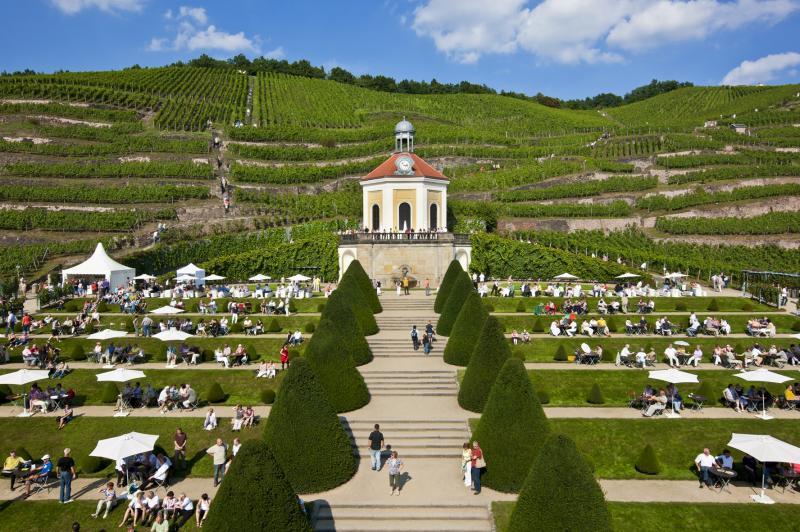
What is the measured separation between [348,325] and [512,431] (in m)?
12.3

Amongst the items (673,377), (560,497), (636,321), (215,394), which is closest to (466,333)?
(673,377)

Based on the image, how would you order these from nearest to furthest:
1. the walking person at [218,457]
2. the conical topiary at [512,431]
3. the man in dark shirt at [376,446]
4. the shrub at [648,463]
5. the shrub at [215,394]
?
the conical topiary at [512,431], the walking person at [218,457], the man in dark shirt at [376,446], the shrub at [648,463], the shrub at [215,394]

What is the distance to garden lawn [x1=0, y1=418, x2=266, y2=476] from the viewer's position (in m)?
20.8

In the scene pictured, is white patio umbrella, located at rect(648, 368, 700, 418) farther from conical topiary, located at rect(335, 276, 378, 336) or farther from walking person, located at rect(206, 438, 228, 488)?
walking person, located at rect(206, 438, 228, 488)

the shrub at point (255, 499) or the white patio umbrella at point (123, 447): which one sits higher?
the shrub at point (255, 499)

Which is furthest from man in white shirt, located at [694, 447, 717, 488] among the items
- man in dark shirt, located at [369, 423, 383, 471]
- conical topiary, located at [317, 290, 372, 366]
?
conical topiary, located at [317, 290, 372, 366]

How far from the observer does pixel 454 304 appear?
3362cm

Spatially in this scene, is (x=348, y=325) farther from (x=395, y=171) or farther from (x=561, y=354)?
(x=395, y=171)

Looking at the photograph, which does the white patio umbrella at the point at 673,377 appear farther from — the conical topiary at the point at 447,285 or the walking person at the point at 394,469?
the conical topiary at the point at 447,285

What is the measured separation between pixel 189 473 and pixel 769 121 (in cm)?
11402

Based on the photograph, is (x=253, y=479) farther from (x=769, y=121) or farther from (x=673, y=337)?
(x=769, y=121)

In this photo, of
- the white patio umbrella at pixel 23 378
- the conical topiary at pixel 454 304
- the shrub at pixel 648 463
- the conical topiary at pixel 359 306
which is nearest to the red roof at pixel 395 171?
the conical topiary at pixel 359 306

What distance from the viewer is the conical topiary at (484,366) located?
907 inches

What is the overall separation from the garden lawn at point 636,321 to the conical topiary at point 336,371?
14.4m
